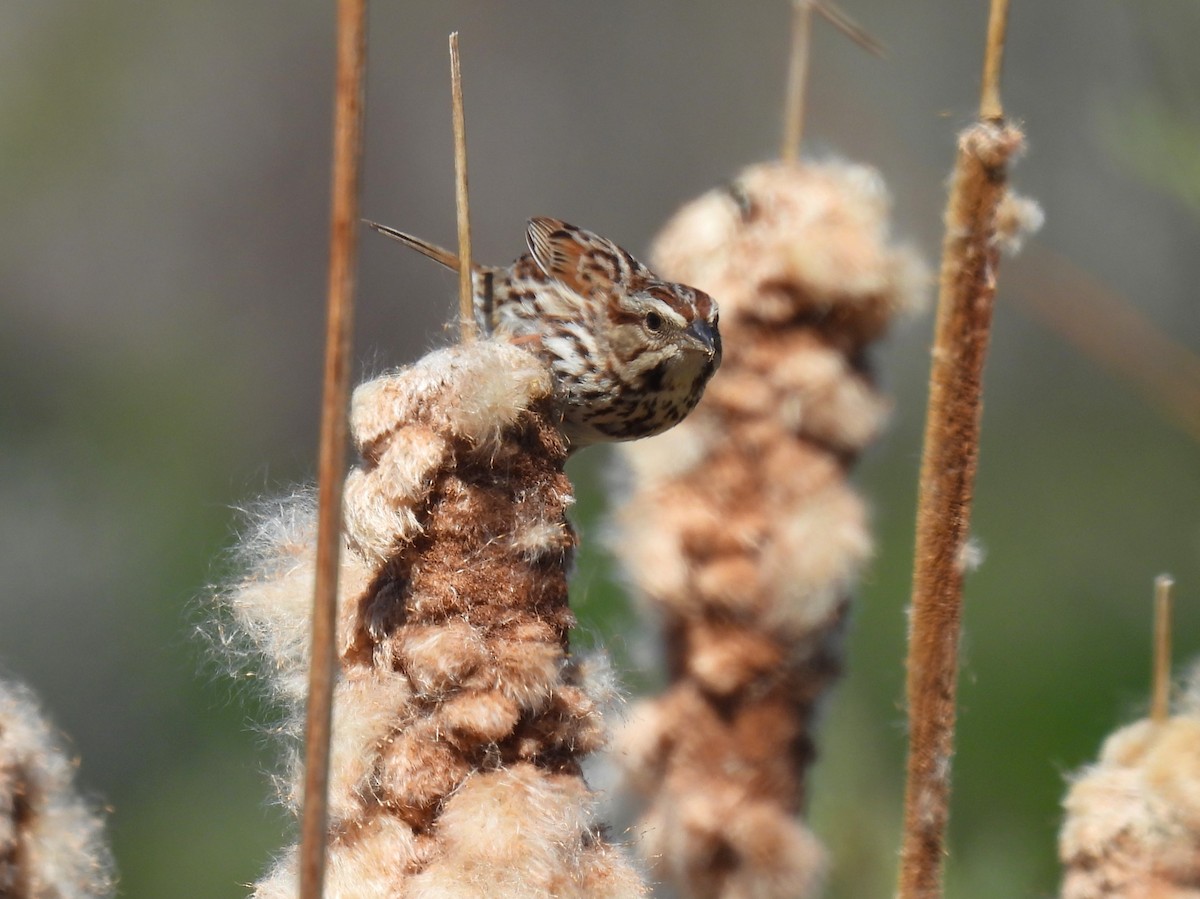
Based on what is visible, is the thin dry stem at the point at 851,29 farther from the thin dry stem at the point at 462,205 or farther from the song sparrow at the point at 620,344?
the thin dry stem at the point at 462,205

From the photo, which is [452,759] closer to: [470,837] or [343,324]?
[470,837]

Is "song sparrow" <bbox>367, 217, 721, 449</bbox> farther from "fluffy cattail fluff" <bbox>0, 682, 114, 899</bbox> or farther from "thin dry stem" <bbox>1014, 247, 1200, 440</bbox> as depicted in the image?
"fluffy cattail fluff" <bbox>0, 682, 114, 899</bbox>

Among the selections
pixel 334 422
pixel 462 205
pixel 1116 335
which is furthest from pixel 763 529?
pixel 334 422

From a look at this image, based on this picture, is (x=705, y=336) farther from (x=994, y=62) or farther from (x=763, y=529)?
(x=994, y=62)

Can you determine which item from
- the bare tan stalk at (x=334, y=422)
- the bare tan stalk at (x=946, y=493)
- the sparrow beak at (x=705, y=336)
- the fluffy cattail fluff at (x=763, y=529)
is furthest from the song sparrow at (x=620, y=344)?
the bare tan stalk at (x=334, y=422)

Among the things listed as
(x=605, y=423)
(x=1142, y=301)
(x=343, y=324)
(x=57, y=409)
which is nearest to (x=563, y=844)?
(x=343, y=324)
